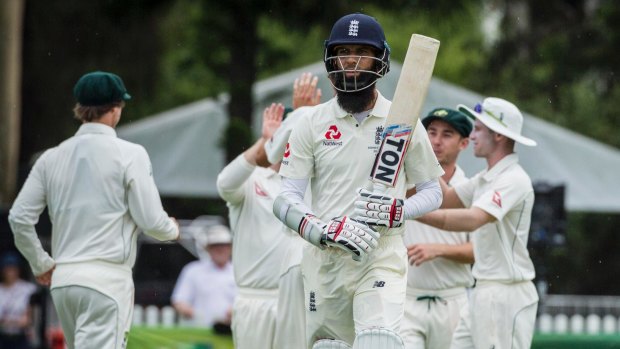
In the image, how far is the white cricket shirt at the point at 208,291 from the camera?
1312 cm

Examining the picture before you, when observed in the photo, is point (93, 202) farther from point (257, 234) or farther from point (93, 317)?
point (257, 234)

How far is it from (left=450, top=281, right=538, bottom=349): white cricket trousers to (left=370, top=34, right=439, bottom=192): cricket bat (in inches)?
74.2

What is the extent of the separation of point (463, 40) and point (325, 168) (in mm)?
23110

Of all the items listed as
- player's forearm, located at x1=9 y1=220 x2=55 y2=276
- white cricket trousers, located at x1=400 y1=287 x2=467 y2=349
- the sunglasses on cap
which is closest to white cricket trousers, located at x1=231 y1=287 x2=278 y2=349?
white cricket trousers, located at x1=400 y1=287 x2=467 y2=349

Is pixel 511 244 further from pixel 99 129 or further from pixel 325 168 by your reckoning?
pixel 99 129

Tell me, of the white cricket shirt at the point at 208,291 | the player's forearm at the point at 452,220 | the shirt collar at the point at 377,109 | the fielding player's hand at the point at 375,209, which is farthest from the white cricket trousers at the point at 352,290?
the white cricket shirt at the point at 208,291

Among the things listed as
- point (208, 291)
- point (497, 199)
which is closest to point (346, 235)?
point (497, 199)

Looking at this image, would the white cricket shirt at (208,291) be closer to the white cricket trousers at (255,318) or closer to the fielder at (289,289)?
the white cricket trousers at (255,318)

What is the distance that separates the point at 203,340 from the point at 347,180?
16.1 feet

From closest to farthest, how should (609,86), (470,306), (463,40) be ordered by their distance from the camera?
1. (470,306)
2. (609,86)
3. (463,40)

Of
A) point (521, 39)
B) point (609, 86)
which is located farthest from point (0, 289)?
point (521, 39)

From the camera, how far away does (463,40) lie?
2975 cm

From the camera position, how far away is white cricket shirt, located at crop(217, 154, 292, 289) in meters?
9.03

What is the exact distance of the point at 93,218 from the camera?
7992 mm
